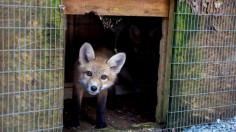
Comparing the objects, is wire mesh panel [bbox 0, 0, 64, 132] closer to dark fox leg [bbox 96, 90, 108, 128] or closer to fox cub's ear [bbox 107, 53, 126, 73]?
dark fox leg [bbox 96, 90, 108, 128]

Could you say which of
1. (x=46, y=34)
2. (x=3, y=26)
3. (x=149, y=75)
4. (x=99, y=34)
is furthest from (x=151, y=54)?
(x=3, y=26)

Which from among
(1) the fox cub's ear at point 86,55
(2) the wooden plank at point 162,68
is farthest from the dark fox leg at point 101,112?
(2) the wooden plank at point 162,68

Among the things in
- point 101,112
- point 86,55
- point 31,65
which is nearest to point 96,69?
point 86,55

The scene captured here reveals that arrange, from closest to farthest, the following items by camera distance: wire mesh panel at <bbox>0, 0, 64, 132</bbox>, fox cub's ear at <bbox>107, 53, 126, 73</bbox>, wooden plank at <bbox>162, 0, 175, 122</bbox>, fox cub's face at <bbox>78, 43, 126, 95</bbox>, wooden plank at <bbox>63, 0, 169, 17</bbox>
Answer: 1. wire mesh panel at <bbox>0, 0, 64, 132</bbox>
2. wooden plank at <bbox>63, 0, 169, 17</bbox>
3. wooden plank at <bbox>162, 0, 175, 122</bbox>
4. fox cub's face at <bbox>78, 43, 126, 95</bbox>
5. fox cub's ear at <bbox>107, 53, 126, 73</bbox>

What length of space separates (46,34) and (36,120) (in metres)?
0.78

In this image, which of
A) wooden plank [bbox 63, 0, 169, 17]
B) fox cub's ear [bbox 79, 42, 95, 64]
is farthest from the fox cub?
wooden plank [bbox 63, 0, 169, 17]

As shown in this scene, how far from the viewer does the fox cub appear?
14.3 ft

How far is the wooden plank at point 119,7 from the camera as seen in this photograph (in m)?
3.72

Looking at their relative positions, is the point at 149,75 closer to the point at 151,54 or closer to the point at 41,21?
the point at 151,54

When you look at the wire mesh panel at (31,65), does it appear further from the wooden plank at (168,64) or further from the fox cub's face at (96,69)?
the wooden plank at (168,64)

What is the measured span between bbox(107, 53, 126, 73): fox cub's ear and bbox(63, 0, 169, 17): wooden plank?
23.7 inches

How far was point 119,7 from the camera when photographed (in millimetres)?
4008

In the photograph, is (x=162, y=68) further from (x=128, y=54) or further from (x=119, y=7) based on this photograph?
(x=128, y=54)

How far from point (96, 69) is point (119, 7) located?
813 millimetres
